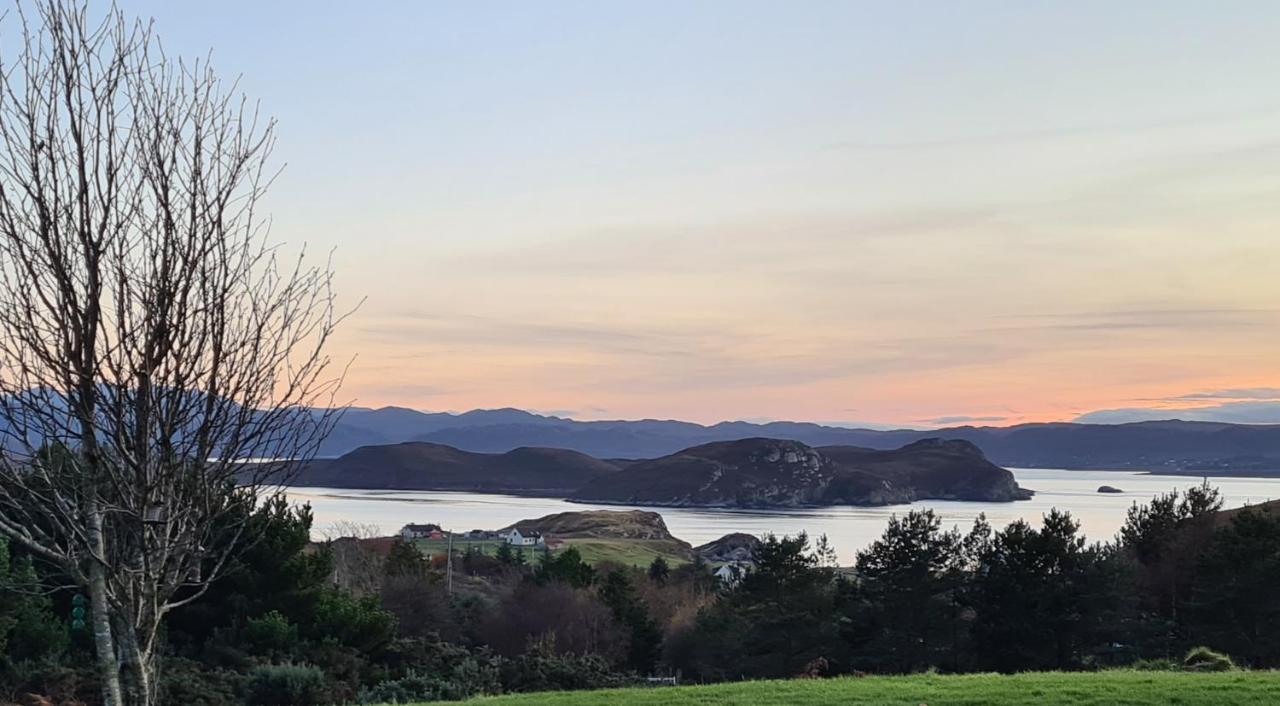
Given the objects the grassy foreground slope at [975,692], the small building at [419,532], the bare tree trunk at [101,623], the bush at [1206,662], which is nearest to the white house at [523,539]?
the small building at [419,532]

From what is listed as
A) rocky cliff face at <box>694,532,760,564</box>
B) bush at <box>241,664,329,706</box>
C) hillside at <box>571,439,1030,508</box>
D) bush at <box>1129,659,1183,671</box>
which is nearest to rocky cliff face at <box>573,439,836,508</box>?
hillside at <box>571,439,1030,508</box>

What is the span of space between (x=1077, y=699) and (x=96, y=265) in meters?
9.40

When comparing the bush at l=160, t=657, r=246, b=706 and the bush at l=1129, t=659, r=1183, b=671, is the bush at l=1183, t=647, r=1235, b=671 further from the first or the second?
the bush at l=160, t=657, r=246, b=706

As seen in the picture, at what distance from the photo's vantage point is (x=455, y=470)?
184m

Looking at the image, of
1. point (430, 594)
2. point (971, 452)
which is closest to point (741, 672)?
point (430, 594)

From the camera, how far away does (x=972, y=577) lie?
86.1 feet

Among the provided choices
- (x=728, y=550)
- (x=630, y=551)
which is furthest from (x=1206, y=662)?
(x=728, y=550)

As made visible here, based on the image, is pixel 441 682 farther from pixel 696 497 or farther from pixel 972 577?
pixel 696 497

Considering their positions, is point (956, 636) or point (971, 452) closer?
point (956, 636)

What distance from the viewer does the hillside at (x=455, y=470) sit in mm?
171750

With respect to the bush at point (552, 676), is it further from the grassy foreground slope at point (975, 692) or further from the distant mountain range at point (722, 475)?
the distant mountain range at point (722, 475)

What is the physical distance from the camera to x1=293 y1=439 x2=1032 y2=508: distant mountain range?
506 feet

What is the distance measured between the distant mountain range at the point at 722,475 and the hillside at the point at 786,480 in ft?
0.50

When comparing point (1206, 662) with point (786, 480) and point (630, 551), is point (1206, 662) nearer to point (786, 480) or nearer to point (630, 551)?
point (630, 551)
